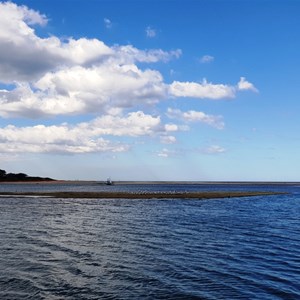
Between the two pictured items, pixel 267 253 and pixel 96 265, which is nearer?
pixel 96 265

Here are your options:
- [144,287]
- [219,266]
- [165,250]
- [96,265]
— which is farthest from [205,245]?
[144,287]

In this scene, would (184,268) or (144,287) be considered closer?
(144,287)

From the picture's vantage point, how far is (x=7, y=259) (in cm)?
2422

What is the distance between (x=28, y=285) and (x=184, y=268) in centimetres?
850

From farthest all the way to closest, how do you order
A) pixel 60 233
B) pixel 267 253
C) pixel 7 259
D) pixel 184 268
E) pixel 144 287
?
pixel 60 233 < pixel 267 253 < pixel 7 259 < pixel 184 268 < pixel 144 287

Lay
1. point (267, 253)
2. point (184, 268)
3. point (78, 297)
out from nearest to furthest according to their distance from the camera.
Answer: point (78, 297) < point (184, 268) < point (267, 253)

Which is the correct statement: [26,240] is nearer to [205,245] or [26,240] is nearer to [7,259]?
[7,259]

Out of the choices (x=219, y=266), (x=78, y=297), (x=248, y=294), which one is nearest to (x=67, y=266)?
(x=78, y=297)

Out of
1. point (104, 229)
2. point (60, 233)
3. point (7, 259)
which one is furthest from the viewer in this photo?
point (104, 229)

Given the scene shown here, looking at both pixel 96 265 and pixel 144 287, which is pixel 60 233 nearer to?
pixel 96 265

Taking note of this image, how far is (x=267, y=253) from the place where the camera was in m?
27.5

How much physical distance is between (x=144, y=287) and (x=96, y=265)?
5.41 m

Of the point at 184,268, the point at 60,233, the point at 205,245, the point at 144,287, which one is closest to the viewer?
the point at 144,287

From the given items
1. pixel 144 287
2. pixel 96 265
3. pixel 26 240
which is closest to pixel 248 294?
pixel 144 287
